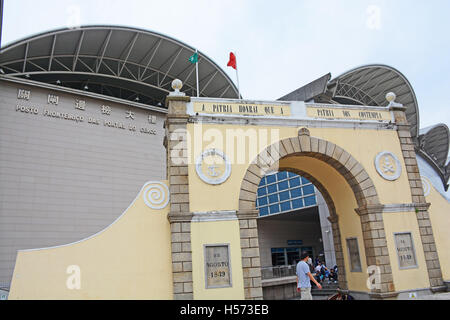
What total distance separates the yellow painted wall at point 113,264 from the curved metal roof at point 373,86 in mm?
20055

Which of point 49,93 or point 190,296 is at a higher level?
point 49,93

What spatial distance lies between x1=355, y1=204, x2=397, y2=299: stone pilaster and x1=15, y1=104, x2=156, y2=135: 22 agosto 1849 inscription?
1377 centimetres

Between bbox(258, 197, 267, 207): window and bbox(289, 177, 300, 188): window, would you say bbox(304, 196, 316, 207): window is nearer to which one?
bbox(289, 177, 300, 188): window

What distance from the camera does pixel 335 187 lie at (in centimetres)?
1296

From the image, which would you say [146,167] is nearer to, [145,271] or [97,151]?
[97,151]

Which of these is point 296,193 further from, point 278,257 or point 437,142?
point 437,142

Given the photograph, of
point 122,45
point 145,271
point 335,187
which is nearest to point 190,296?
point 145,271

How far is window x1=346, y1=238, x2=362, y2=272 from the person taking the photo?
1195cm

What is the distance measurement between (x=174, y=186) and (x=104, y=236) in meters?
2.30

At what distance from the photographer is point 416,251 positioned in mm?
11531

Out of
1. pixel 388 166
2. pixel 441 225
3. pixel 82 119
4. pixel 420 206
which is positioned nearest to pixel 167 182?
pixel 388 166

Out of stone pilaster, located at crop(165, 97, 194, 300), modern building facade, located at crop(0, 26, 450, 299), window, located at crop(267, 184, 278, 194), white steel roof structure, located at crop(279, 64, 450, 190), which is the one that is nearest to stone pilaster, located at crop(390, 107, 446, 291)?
modern building facade, located at crop(0, 26, 450, 299)

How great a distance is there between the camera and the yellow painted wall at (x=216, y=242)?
945 cm
